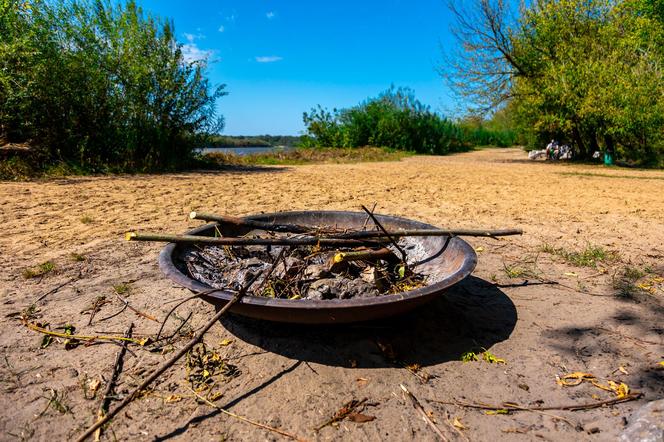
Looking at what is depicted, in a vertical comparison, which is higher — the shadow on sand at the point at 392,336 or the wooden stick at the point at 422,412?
the shadow on sand at the point at 392,336

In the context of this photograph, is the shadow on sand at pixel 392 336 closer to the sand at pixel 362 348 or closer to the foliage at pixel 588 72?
the sand at pixel 362 348

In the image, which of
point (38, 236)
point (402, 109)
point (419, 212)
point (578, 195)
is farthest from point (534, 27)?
point (38, 236)

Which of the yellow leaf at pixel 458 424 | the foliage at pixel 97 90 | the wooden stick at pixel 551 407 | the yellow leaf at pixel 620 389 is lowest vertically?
the yellow leaf at pixel 458 424

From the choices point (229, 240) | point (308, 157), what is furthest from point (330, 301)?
point (308, 157)

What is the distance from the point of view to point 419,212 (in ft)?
18.7

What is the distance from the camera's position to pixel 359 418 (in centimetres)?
175

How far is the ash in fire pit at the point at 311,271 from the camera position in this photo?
92.0 inches

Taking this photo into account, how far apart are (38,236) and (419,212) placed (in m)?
4.52

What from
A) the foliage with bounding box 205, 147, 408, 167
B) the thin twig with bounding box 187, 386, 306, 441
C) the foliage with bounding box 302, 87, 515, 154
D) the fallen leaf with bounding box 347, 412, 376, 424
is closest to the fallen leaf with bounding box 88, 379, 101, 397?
the thin twig with bounding box 187, 386, 306, 441

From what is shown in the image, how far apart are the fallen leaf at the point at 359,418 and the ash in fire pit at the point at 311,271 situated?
2.14ft

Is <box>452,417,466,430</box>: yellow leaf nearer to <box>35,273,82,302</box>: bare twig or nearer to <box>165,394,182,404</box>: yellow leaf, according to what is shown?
<box>165,394,182,404</box>: yellow leaf

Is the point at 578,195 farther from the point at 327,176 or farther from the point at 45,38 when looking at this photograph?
the point at 45,38

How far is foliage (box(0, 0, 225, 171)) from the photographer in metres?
8.10

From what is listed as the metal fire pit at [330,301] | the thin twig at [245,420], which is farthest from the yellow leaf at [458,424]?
the thin twig at [245,420]
